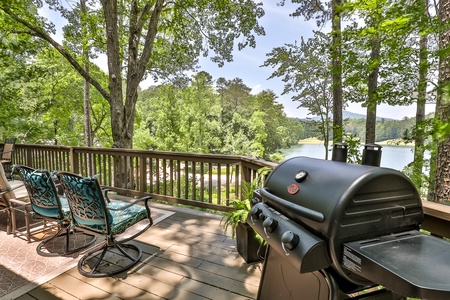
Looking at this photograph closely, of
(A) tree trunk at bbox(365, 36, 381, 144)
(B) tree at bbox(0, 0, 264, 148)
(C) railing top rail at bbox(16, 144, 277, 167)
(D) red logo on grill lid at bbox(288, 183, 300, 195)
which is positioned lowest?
(C) railing top rail at bbox(16, 144, 277, 167)

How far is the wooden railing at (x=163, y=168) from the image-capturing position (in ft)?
8.69

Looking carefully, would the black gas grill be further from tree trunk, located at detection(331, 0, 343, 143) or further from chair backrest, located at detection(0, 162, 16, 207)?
tree trunk, located at detection(331, 0, 343, 143)

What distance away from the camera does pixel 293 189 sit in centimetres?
121

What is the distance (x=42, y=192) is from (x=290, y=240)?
8.30 feet

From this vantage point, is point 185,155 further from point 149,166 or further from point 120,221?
point 120,221

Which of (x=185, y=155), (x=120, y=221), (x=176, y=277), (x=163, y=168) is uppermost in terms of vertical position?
(x=185, y=155)

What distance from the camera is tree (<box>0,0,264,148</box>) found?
560 centimetres

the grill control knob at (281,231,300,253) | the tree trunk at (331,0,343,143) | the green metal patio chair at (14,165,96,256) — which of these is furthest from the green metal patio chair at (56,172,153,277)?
the tree trunk at (331,0,343,143)

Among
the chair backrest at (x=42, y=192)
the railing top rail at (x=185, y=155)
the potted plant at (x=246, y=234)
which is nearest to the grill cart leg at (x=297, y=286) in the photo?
the potted plant at (x=246, y=234)

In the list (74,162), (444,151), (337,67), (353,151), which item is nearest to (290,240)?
(444,151)

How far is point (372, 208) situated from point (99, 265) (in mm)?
2397

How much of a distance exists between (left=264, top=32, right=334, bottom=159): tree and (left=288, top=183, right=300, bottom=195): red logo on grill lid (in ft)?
20.6

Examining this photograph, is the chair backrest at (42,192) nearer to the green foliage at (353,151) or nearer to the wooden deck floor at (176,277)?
the wooden deck floor at (176,277)

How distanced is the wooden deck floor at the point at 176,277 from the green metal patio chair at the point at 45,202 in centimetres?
49
